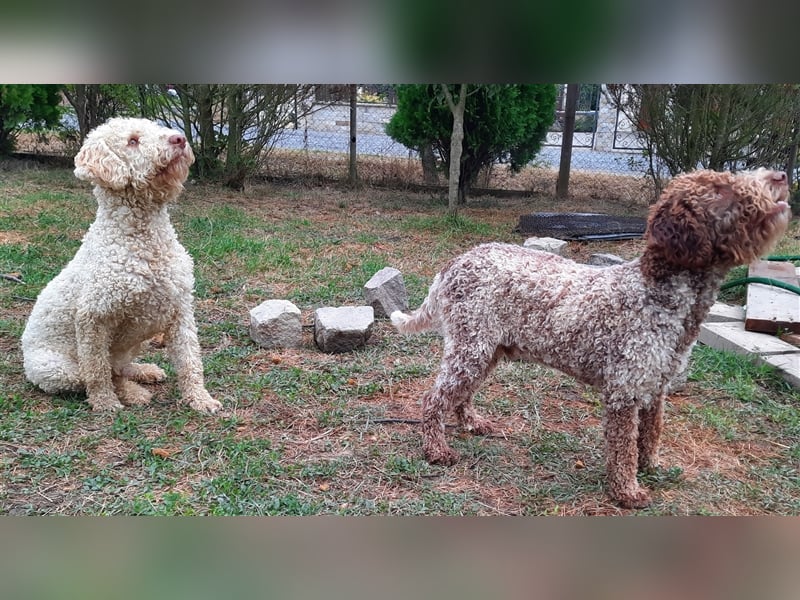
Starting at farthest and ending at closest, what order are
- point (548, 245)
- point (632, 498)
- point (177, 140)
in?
point (548, 245), point (177, 140), point (632, 498)

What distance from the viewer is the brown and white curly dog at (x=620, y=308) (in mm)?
1908

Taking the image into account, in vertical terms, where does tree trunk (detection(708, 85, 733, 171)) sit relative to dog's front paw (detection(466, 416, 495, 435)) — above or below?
above

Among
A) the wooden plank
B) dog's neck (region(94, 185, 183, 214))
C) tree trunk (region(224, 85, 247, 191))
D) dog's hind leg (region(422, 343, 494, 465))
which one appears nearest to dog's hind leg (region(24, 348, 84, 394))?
dog's neck (region(94, 185, 183, 214))

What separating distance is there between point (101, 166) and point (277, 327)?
136 cm

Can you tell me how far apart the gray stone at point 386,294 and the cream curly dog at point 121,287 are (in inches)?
54.2

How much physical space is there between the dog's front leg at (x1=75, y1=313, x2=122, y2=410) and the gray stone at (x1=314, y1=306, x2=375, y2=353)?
44.7 inches

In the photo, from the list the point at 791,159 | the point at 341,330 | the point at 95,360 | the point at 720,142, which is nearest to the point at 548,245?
the point at 720,142

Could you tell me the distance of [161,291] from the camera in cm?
278

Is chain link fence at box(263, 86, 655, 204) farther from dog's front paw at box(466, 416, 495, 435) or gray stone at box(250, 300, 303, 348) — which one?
dog's front paw at box(466, 416, 495, 435)

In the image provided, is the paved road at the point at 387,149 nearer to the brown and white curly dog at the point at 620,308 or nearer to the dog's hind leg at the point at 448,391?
the brown and white curly dog at the point at 620,308

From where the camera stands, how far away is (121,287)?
106 inches

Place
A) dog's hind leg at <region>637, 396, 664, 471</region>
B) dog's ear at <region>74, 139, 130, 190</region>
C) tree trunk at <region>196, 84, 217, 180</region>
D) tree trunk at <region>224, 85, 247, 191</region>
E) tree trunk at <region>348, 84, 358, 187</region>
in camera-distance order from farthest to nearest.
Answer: tree trunk at <region>348, 84, 358, 187</region> → tree trunk at <region>224, 85, 247, 191</region> → tree trunk at <region>196, 84, 217, 180</region> → dog's ear at <region>74, 139, 130, 190</region> → dog's hind leg at <region>637, 396, 664, 471</region>

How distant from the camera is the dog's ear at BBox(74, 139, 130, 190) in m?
2.56

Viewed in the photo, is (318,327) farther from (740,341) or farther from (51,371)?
(740,341)
